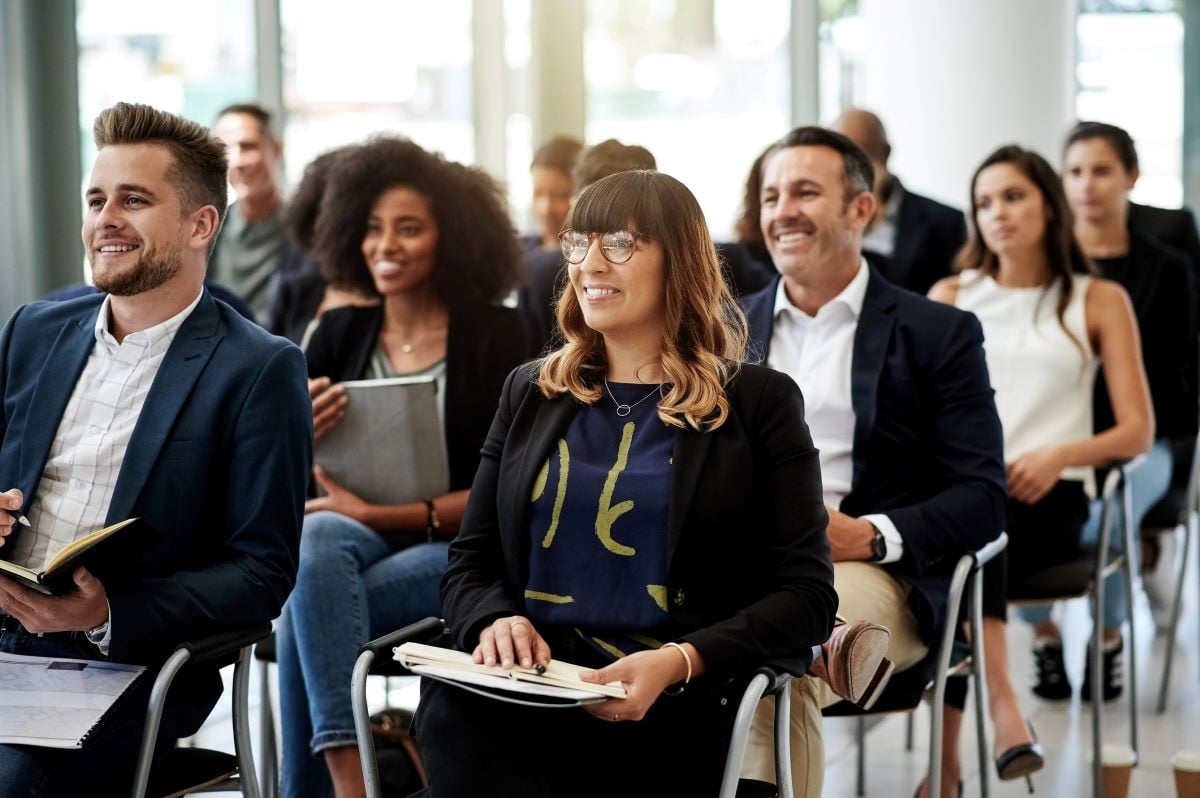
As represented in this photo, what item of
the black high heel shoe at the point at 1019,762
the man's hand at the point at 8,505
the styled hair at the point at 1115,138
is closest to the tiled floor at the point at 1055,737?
the black high heel shoe at the point at 1019,762

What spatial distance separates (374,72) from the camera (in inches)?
285

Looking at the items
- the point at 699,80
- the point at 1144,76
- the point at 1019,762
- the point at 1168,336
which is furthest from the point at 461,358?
the point at 1144,76

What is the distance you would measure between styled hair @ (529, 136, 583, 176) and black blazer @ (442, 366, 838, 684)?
9.31 ft

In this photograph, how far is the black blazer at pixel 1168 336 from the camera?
13.8 ft

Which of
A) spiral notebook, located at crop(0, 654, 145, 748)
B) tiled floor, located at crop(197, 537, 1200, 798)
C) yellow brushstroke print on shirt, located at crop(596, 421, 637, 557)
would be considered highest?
yellow brushstroke print on shirt, located at crop(596, 421, 637, 557)

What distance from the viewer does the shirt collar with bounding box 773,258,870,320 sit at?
9.93ft

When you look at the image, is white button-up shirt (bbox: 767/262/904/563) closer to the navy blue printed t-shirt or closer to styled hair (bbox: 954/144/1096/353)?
the navy blue printed t-shirt

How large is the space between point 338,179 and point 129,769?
66.8 inches

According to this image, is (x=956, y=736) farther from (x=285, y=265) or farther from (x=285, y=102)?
(x=285, y=102)

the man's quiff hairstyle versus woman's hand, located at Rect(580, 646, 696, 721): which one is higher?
the man's quiff hairstyle

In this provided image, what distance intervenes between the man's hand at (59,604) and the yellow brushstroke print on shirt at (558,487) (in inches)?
25.6

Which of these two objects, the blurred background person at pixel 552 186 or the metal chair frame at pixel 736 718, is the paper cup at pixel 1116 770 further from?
the blurred background person at pixel 552 186


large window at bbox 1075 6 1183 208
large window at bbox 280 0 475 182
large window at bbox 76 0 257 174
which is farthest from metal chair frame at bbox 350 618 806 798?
large window at bbox 1075 6 1183 208

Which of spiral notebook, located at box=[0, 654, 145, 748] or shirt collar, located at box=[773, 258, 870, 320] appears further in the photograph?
shirt collar, located at box=[773, 258, 870, 320]
